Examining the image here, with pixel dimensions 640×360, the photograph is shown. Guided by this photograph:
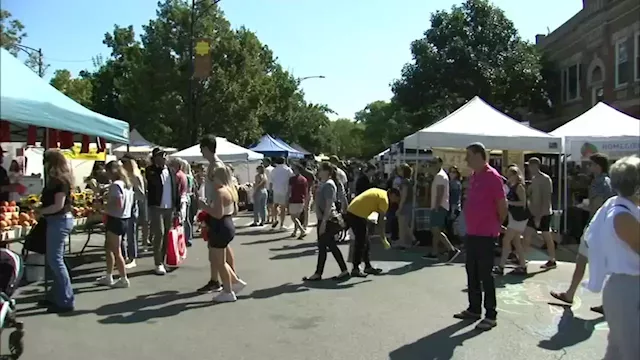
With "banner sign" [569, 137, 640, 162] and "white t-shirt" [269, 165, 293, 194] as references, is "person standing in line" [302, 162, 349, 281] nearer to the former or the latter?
"white t-shirt" [269, 165, 293, 194]

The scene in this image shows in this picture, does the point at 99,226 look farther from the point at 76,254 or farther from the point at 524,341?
the point at 524,341

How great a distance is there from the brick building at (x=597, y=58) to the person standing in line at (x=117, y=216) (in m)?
22.1

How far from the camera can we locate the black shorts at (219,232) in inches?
284

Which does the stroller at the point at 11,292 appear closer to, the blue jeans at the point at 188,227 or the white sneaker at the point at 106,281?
the white sneaker at the point at 106,281

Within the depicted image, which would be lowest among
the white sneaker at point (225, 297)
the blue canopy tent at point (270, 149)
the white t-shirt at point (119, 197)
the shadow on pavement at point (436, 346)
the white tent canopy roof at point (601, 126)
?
the shadow on pavement at point (436, 346)

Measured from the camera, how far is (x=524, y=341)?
19.6 ft

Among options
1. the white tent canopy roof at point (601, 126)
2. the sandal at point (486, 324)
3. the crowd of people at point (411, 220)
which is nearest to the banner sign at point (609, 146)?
the white tent canopy roof at point (601, 126)

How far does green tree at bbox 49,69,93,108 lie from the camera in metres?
43.7

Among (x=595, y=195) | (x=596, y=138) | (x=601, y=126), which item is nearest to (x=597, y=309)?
(x=595, y=195)

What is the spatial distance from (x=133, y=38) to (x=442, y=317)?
4135 cm

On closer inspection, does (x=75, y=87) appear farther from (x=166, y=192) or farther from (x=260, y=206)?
(x=166, y=192)

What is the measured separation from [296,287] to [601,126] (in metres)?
8.63

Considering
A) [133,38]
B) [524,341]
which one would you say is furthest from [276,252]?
[133,38]

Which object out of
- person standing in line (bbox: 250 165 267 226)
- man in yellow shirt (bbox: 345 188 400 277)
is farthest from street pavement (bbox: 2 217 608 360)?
person standing in line (bbox: 250 165 267 226)
